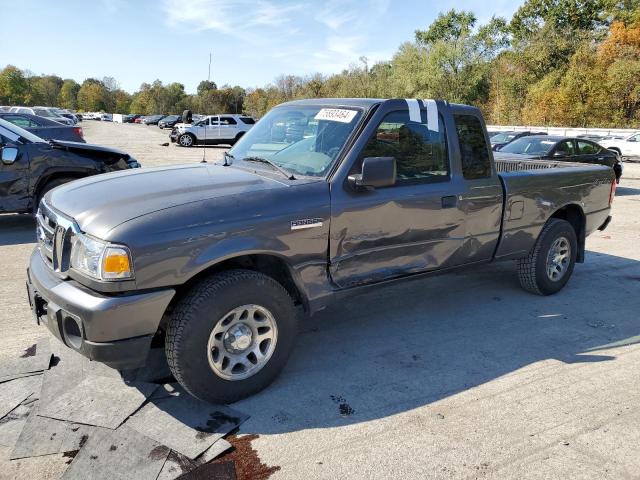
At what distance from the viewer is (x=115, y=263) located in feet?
9.16

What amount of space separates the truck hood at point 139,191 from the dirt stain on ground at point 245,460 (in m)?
1.36

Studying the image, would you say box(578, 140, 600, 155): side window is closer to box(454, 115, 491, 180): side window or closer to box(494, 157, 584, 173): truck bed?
box(494, 157, 584, 173): truck bed

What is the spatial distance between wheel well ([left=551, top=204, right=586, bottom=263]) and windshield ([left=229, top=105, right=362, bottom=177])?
120 inches

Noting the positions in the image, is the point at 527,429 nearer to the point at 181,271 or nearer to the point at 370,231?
the point at 370,231

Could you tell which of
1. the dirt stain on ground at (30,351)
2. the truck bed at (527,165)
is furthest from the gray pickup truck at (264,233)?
the truck bed at (527,165)

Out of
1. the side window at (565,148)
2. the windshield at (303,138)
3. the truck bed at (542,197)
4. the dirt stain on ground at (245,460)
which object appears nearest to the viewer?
the dirt stain on ground at (245,460)

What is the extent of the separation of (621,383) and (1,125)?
8.11 m

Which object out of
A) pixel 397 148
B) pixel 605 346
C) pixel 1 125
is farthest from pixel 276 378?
pixel 1 125

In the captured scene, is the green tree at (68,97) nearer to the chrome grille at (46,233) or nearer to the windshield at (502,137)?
the windshield at (502,137)

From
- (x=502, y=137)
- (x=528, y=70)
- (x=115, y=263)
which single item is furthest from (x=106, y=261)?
(x=528, y=70)

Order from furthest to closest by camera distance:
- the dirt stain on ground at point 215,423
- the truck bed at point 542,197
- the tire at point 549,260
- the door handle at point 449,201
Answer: the tire at point 549,260
the truck bed at point 542,197
the door handle at point 449,201
the dirt stain on ground at point 215,423

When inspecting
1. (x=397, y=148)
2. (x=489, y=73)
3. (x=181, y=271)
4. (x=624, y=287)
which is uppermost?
(x=489, y=73)

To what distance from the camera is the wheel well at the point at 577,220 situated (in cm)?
566

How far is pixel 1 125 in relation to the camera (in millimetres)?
7422
